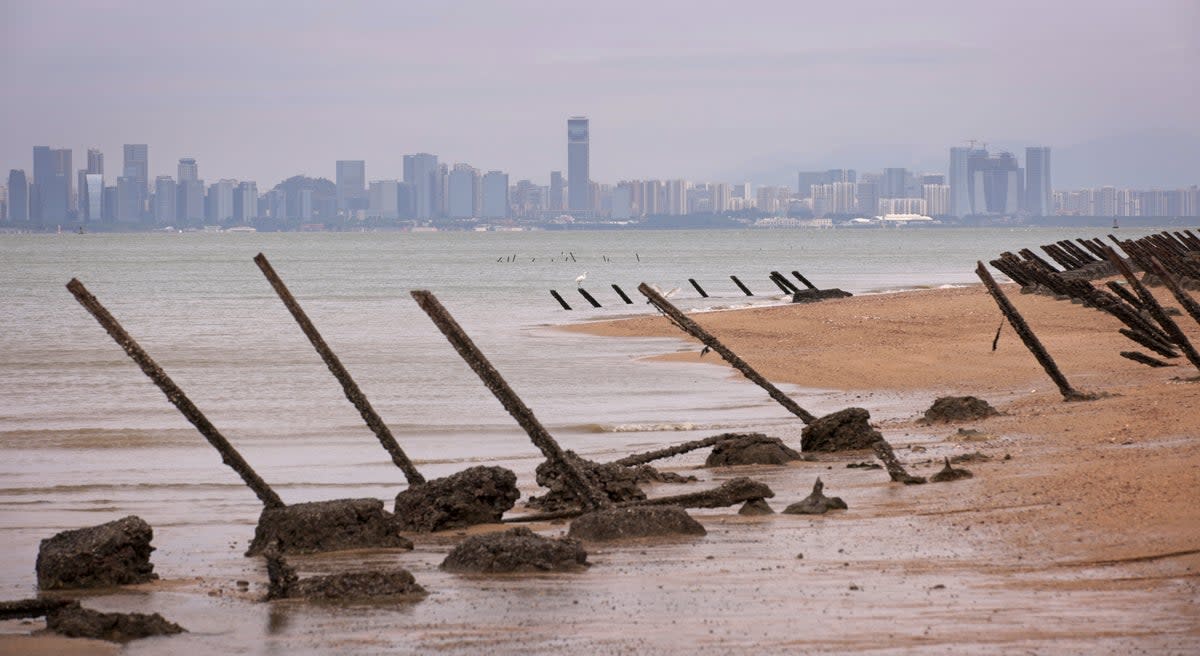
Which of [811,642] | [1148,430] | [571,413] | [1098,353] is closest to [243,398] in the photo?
[571,413]

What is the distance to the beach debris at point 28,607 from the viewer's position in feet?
29.1

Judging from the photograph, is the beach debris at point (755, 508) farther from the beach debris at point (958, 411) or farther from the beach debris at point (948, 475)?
the beach debris at point (958, 411)

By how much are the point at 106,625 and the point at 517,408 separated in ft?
13.9

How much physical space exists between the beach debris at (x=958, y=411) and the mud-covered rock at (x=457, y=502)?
687 cm

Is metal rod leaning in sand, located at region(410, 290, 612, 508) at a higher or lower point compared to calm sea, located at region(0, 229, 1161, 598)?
higher

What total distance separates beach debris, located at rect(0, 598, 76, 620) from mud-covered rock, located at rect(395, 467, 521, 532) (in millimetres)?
3613

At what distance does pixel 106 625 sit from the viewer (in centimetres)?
876

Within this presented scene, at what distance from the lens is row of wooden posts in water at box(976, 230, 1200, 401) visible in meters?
18.2

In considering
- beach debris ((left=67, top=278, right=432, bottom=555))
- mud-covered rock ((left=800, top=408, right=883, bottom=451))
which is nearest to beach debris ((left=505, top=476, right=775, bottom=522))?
beach debris ((left=67, top=278, right=432, bottom=555))

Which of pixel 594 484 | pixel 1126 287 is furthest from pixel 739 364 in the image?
pixel 1126 287

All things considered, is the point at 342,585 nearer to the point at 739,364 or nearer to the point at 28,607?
the point at 28,607

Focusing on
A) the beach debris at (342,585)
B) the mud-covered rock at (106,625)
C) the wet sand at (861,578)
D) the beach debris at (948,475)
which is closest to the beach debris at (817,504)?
the wet sand at (861,578)

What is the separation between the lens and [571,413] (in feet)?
73.8

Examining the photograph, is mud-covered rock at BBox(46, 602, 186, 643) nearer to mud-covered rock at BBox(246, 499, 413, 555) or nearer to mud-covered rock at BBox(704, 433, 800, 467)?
mud-covered rock at BBox(246, 499, 413, 555)
